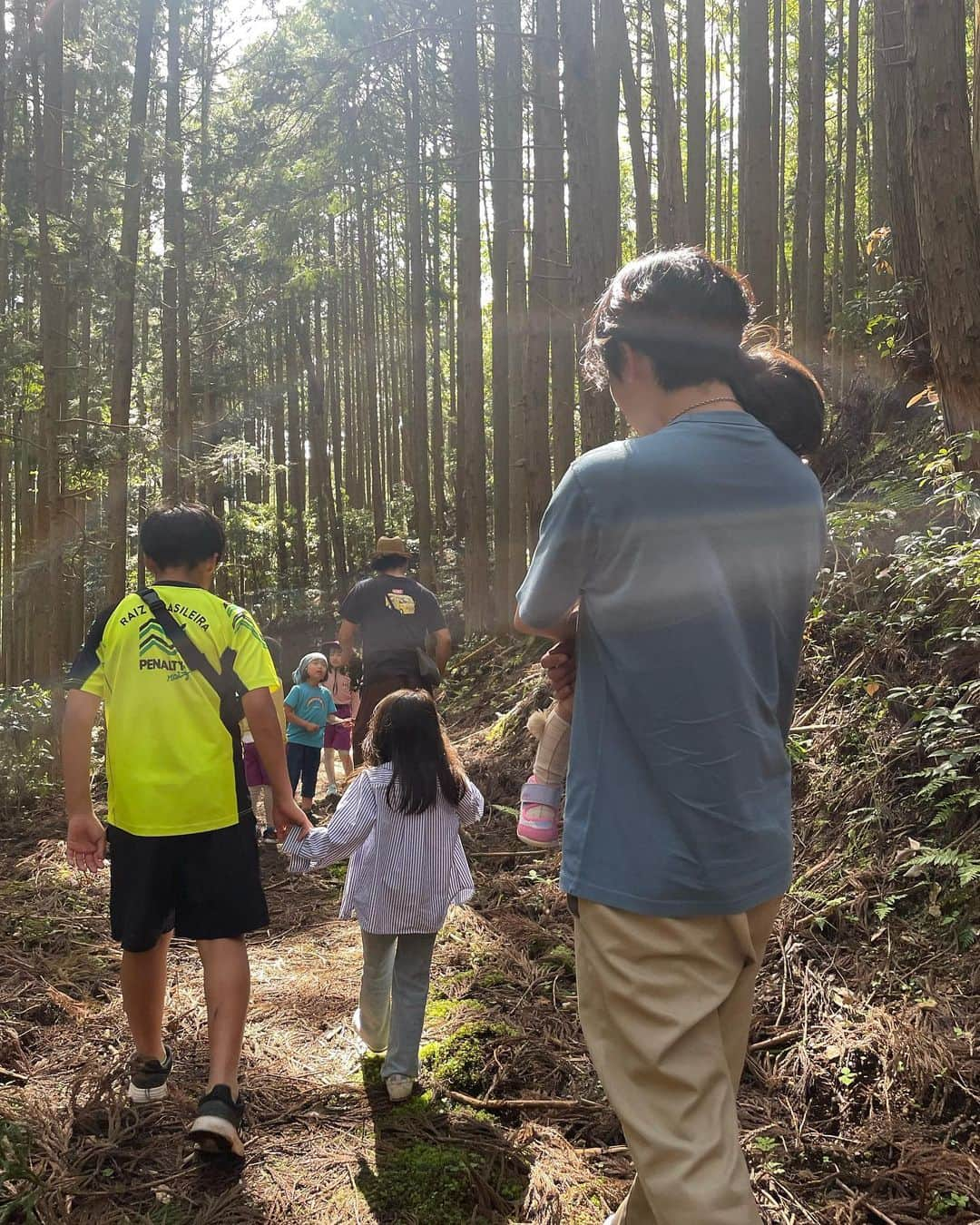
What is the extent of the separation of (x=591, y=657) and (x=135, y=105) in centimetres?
1411

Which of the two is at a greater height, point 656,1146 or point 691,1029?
point 691,1029

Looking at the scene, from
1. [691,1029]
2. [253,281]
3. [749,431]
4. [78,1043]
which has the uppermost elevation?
[253,281]

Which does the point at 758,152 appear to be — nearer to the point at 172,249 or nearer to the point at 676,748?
the point at 172,249

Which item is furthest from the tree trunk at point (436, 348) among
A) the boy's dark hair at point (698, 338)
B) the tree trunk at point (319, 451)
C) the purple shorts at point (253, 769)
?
the boy's dark hair at point (698, 338)

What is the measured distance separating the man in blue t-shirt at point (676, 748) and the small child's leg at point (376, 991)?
6.03ft

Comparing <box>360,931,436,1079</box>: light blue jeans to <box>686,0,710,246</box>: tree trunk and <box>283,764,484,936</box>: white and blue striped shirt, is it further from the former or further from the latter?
<box>686,0,710,246</box>: tree trunk

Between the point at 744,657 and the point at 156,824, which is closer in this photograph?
the point at 744,657

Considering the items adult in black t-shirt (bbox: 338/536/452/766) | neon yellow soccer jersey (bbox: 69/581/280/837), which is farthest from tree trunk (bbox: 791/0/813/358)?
neon yellow soccer jersey (bbox: 69/581/280/837)

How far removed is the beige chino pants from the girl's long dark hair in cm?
177

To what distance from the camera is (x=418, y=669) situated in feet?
22.1

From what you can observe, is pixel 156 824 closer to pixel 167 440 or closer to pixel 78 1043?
pixel 78 1043

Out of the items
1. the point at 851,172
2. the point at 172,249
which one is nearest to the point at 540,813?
the point at 172,249

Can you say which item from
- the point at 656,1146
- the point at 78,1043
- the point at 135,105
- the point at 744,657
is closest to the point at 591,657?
the point at 744,657

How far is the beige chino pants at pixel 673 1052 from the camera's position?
171 cm
